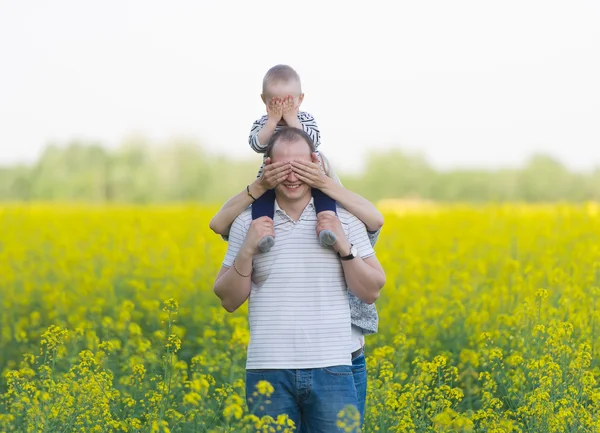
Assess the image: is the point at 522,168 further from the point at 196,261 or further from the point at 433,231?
the point at 196,261

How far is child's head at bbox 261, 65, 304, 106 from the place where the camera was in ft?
12.1

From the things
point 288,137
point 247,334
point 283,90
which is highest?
point 283,90

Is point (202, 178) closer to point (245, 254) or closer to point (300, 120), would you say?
point (300, 120)

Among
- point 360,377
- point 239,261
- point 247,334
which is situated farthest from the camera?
point 247,334

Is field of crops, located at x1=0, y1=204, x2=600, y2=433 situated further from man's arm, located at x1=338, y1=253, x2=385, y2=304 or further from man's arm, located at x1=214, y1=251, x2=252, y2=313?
man's arm, located at x1=338, y1=253, x2=385, y2=304

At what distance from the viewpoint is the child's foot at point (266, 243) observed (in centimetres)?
324

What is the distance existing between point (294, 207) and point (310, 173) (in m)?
0.18

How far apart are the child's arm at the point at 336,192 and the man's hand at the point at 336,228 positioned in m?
0.09

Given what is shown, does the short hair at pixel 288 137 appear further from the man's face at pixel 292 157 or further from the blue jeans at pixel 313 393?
the blue jeans at pixel 313 393

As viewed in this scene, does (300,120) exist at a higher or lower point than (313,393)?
higher

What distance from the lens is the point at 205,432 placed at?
13.1ft

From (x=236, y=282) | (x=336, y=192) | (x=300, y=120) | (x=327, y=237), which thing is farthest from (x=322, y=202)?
(x=300, y=120)

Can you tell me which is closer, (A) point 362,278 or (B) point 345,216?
(A) point 362,278

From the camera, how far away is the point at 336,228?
3.25 meters
